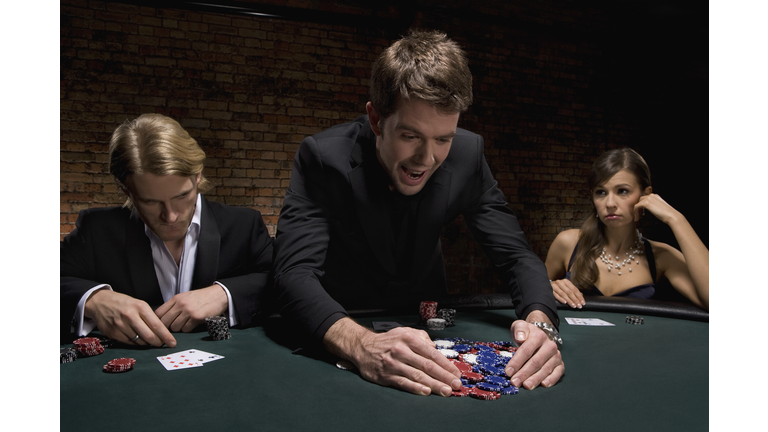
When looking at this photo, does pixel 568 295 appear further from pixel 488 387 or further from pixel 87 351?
pixel 87 351

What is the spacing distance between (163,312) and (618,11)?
22.9 ft

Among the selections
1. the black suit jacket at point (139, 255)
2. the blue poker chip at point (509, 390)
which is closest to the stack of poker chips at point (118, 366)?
the black suit jacket at point (139, 255)

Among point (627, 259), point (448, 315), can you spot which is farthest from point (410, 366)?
point (627, 259)

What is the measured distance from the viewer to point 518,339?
4.55ft

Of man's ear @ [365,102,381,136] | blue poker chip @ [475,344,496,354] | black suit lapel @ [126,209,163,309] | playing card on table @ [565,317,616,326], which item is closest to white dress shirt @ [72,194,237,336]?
black suit lapel @ [126,209,163,309]

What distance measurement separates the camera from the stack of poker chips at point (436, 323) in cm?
178

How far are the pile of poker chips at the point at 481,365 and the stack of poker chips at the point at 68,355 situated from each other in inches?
41.6

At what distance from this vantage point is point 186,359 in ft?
4.45

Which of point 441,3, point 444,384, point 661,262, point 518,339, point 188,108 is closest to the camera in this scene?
point 444,384

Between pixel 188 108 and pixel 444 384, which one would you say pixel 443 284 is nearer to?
pixel 444 384

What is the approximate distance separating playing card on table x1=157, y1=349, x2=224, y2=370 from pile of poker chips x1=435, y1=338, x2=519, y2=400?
2.24 ft

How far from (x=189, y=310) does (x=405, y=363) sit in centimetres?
89

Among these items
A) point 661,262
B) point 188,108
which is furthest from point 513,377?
A: point 188,108

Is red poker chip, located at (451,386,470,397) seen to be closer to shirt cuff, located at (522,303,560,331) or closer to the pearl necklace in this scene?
shirt cuff, located at (522,303,560,331)
